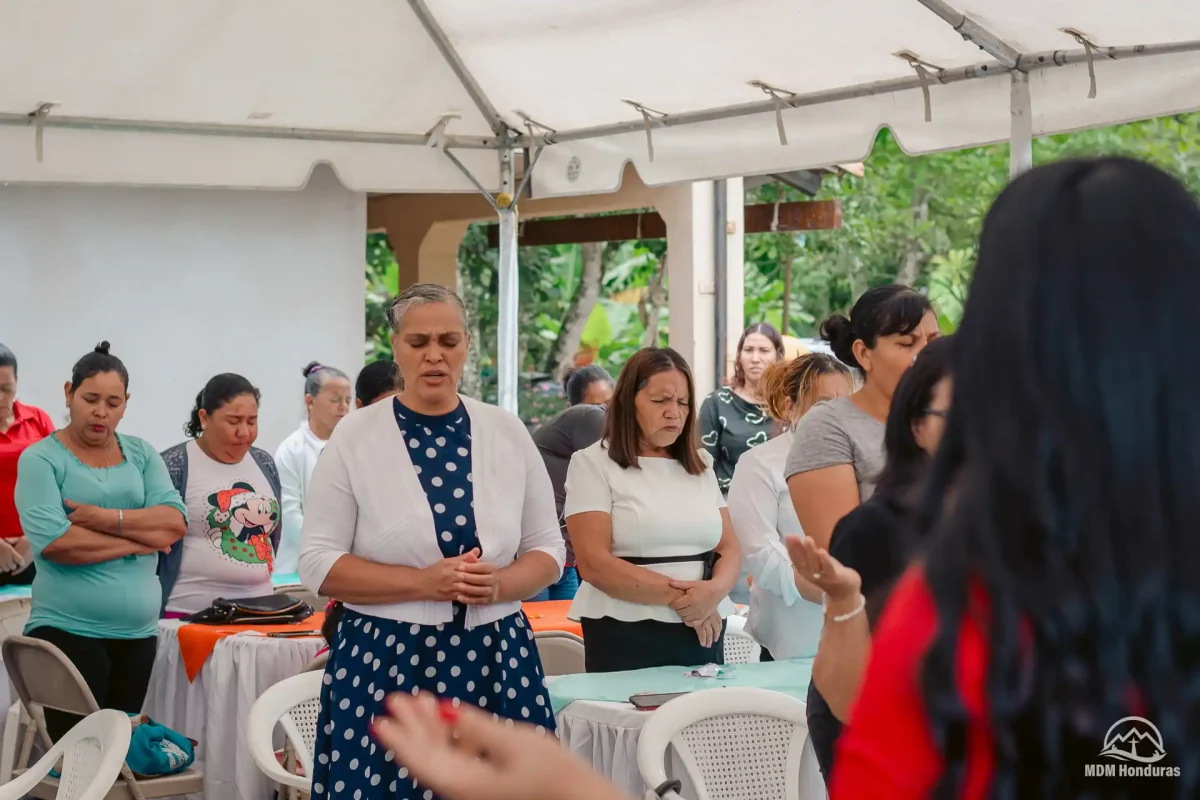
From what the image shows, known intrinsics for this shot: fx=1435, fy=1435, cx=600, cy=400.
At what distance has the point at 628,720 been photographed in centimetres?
360

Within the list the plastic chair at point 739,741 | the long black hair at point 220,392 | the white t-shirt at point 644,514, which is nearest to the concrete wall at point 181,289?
the long black hair at point 220,392

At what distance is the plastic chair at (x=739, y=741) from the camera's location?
3619 millimetres

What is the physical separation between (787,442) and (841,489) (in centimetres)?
172

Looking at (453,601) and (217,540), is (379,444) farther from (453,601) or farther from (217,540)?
(217,540)

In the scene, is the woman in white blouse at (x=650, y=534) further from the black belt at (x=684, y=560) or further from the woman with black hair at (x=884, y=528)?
the woman with black hair at (x=884, y=528)

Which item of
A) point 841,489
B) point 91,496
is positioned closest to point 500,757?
point 841,489

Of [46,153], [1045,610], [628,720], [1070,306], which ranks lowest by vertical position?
[628,720]

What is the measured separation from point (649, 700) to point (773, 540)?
3.00 feet

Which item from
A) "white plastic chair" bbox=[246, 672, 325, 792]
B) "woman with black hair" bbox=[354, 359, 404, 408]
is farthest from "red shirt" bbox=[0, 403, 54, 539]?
"white plastic chair" bbox=[246, 672, 325, 792]

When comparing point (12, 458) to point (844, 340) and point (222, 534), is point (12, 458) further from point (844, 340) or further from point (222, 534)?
point (844, 340)

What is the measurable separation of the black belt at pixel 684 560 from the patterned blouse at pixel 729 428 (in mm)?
2014

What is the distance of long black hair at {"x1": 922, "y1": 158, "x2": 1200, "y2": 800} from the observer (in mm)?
857

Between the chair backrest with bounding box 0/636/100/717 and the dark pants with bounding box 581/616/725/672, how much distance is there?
149cm

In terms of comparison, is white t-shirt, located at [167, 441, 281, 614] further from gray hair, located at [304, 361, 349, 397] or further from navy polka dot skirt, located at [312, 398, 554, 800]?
navy polka dot skirt, located at [312, 398, 554, 800]
